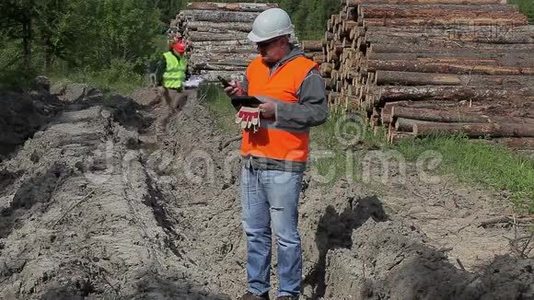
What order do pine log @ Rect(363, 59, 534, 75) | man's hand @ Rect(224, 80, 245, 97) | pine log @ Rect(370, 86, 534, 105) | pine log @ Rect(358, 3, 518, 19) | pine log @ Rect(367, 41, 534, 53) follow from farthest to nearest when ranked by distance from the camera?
pine log @ Rect(358, 3, 518, 19), pine log @ Rect(367, 41, 534, 53), pine log @ Rect(363, 59, 534, 75), pine log @ Rect(370, 86, 534, 105), man's hand @ Rect(224, 80, 245, 97)

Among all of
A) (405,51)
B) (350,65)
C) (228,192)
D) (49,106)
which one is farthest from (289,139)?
(49,106)

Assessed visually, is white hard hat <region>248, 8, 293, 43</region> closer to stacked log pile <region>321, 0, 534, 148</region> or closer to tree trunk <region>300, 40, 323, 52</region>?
stacked log pile <region>321, 0, 534, 148</region>

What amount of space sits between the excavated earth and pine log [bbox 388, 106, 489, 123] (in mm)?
1441

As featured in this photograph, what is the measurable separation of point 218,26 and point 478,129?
1481 cm

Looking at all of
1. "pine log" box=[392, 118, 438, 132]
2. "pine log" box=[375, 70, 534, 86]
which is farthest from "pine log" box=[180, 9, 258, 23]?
"pine log" box=[392, 118, 438, 132]

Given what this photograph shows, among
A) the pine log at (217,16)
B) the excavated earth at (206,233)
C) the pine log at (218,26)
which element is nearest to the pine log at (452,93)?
the excavated earth at (206,233)

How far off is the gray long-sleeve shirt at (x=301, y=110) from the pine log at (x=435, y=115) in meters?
5.24

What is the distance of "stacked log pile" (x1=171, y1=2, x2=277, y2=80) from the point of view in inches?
868

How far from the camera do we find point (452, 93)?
10289 mm

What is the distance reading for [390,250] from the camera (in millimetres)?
5461

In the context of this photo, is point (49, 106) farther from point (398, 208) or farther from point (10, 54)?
point (398, 208)

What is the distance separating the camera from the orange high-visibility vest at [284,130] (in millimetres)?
4895

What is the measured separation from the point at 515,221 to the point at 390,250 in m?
1.82

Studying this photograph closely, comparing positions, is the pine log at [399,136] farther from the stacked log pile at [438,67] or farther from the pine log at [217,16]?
the pine log at [217,16]
